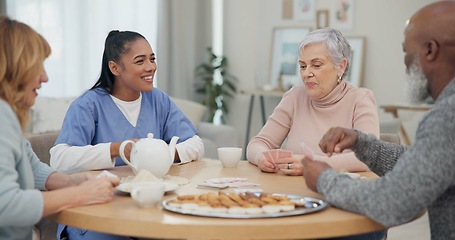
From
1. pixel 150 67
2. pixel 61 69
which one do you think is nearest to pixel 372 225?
pixel 150 67

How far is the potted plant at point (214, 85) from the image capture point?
7.03m

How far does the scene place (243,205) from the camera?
175 cm

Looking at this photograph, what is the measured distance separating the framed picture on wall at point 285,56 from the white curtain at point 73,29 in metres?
1.42

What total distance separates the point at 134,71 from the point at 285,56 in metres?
4.28

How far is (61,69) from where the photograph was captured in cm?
595

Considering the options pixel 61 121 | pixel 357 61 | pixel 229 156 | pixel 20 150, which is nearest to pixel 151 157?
pixel 229 156

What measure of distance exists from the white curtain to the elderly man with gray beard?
4248 mm

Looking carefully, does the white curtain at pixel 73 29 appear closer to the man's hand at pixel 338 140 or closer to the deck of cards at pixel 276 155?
the deck of cards at pixel 276 155

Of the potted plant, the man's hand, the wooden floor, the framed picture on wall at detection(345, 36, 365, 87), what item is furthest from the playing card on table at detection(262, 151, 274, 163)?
Answer: the potted plant

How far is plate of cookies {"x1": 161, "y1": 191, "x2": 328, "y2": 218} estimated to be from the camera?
1.70 meters

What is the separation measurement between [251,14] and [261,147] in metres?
4.74

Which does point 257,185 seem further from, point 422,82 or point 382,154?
point 422,82

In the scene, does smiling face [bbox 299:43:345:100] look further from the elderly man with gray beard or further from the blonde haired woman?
the blonde haired woman

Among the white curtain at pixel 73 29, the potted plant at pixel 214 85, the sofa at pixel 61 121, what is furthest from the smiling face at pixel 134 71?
the potted plant at pixel 214 85
